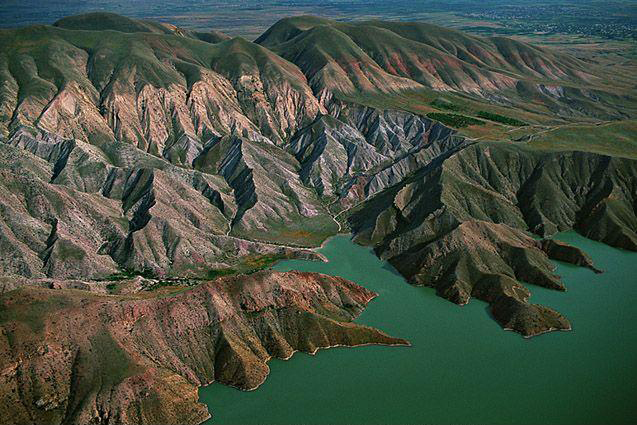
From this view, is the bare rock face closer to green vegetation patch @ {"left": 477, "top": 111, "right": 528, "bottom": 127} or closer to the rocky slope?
the rocky slope

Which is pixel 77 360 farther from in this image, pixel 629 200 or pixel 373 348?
pixel 629 200

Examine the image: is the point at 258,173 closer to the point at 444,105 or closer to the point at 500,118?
the point at 444,105

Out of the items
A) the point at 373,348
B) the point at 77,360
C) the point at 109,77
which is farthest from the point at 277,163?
the point at 77,360

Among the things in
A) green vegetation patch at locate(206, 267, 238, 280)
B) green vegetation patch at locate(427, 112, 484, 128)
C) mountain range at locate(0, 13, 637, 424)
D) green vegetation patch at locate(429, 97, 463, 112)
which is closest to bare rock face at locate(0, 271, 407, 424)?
mountain range at locate(0, 13, 637, 424)

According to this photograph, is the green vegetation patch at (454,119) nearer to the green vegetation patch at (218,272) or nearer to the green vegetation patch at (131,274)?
the green vegetation patch at (218,272)

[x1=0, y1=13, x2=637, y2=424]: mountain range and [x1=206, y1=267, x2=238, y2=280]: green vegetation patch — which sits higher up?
[x1=0, y1=13, x2=637, y2=424]: mountain range

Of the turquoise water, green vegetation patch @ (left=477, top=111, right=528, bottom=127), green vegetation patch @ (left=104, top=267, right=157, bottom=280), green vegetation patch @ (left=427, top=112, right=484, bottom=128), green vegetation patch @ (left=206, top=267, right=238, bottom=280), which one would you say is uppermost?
green vegetation patch @ (left=427, top=112, right=484, bottom=128)

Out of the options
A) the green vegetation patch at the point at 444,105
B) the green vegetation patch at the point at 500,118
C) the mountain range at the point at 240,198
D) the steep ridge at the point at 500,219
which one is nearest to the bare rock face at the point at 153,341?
the mountain range at the point at 240,198
